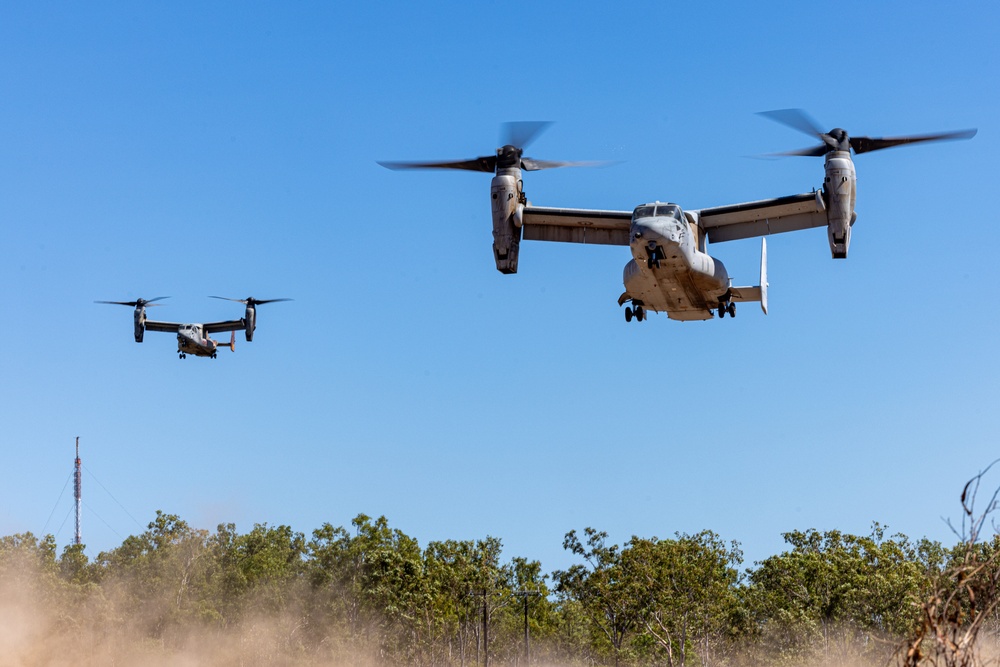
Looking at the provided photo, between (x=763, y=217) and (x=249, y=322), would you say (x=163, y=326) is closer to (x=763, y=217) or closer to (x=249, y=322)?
(x=249, y=322)

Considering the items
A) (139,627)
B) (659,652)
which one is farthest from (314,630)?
(659,652)

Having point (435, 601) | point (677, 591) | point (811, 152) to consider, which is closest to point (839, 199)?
point (811, 152)

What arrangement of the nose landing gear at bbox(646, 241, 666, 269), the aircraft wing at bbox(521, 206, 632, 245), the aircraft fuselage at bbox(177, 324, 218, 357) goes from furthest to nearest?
the aircraft fuselage at bbox(177, 324, 218, 357)
the aircraft wing at bbox(521, 206, 632, 245)
the nose landing gear at bbox(646, 241, 666, 269)

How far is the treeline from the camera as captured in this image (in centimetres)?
5197

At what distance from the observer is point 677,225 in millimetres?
27828

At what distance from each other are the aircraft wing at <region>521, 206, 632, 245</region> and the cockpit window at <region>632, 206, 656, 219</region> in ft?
5.80

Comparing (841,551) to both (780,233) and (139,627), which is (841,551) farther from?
(139,627)

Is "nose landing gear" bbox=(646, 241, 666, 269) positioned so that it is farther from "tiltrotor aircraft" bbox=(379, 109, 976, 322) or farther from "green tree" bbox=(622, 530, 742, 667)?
"green tree" bbox=(622, 530, 742, 667)

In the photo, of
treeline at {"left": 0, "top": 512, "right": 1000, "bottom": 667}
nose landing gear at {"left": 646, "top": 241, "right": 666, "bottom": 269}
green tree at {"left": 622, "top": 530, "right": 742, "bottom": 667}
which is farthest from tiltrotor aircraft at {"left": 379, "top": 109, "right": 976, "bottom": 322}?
green tree at {"left": 622, "top": 530, "right": 742, "bottom": 667}

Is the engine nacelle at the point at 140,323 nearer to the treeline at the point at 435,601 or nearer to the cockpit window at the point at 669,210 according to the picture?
the treeline at the point at 435,601

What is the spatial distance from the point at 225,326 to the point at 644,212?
26971mm

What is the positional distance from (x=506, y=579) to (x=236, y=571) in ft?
73.8

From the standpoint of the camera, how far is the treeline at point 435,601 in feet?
171

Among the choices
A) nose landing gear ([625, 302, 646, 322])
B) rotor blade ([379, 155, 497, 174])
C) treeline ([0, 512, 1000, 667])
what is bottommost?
treeline ([0, 512, 1000, 667])
